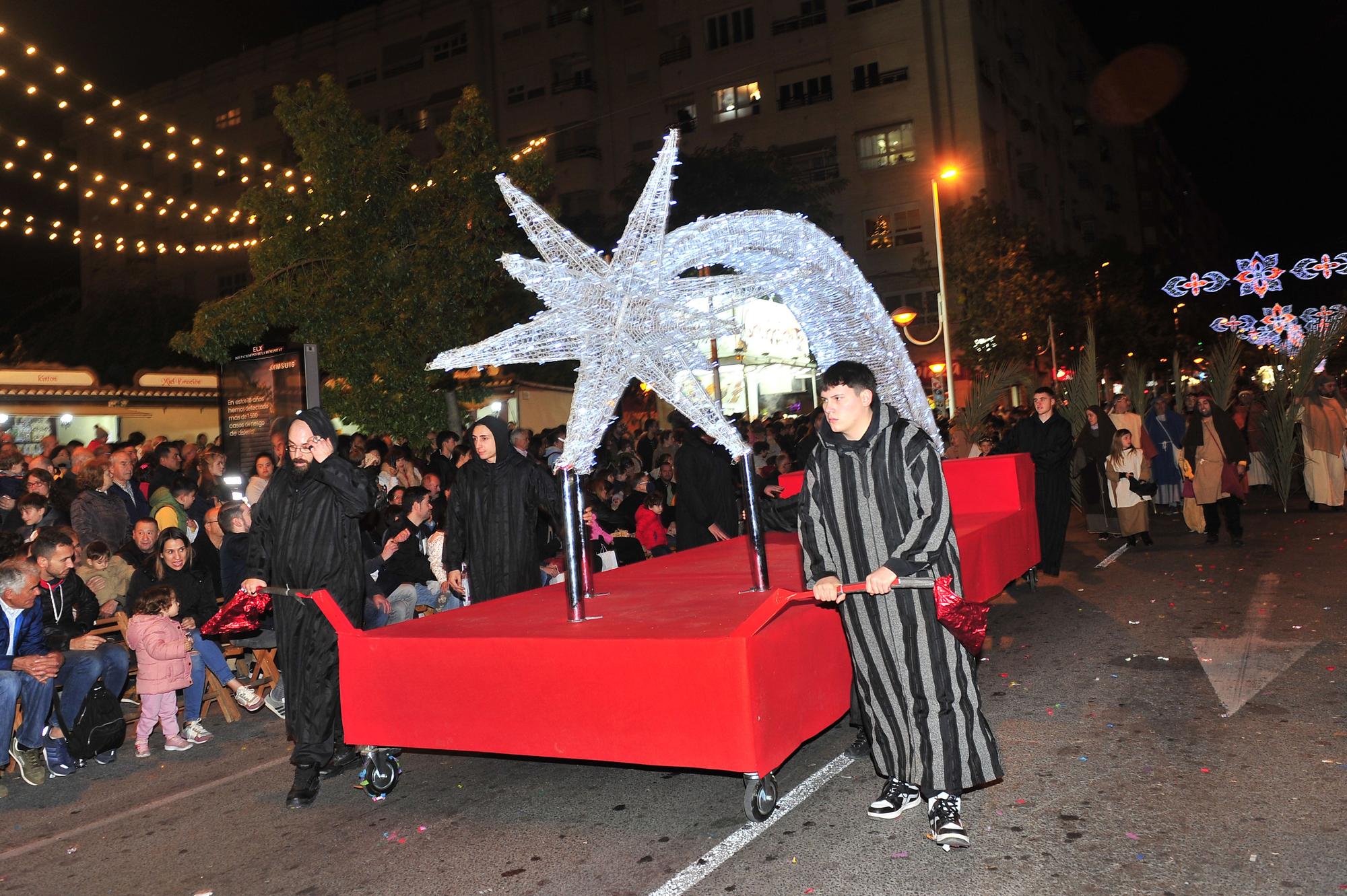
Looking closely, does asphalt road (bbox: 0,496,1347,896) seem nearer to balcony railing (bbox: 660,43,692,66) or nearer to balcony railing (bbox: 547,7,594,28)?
balcony railing (bbox: 660,43,692,66)

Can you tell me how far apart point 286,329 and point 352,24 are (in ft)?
107

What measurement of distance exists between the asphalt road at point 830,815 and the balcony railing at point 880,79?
31287 mm

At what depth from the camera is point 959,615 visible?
401cm

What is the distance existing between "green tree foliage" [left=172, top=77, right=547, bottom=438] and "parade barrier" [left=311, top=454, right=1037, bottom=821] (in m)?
10.6

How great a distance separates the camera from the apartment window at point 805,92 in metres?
36.3

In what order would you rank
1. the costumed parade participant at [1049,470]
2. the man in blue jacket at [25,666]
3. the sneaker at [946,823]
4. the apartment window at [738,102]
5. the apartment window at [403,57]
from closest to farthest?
the sneaker at [946,823]
the man in blue jacket at [25,666]
the costumed parade participant at [1049,470]
the apartment window at [738,102]
the apartment window at [403,57]

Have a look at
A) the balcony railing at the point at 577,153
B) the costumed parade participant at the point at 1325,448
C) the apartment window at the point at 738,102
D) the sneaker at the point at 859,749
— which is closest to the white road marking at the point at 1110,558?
the costumed parade participant at the point at 1325,448

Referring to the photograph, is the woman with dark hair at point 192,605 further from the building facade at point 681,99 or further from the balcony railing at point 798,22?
the balcony railing at point 798,22

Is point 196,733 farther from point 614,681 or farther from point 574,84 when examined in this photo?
point 574,84

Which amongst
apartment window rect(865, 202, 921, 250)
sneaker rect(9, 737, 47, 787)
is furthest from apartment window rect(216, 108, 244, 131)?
sneaker rect(9, 737, 47, 787)

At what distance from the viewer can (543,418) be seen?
25.6m

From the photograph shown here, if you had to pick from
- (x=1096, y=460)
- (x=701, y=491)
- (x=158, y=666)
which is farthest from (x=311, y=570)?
(x=1096, y=460)

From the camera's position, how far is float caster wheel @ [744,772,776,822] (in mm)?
4387

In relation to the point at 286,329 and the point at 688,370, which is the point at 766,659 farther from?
the point at 286,329
